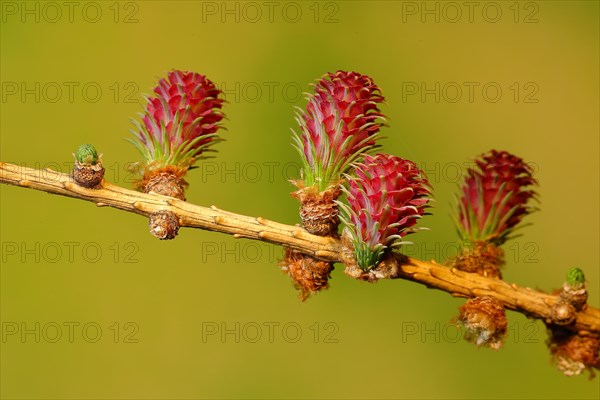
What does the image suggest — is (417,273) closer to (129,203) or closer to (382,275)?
(382,275)

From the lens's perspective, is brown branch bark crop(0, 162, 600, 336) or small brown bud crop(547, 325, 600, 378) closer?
brown branch bark crop(0, 162, 600, 336)

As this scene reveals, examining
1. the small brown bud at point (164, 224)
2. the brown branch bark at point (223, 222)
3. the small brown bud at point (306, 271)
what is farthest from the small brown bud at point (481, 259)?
the small brown bud at point (164, 224)

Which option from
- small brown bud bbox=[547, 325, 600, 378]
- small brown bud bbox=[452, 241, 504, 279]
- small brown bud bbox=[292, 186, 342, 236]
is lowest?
small brown bud bbox=[547, 325, 600, 378]

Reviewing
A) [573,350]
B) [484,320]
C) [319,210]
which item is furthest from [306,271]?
[573,350]

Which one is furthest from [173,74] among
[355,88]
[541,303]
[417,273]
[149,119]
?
[541,303]

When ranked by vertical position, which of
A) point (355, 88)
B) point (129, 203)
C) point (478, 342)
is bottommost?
point (478, 342)

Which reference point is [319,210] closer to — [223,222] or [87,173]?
→ [223,222]

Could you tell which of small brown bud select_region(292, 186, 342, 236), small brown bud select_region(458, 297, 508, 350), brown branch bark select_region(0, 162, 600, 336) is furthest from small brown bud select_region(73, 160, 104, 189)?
small brown bud select_region(458, 297, 508, 350)

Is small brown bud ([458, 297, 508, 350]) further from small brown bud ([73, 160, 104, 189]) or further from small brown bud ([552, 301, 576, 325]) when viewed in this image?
small brown bud ([73, 160, 104, 189])
